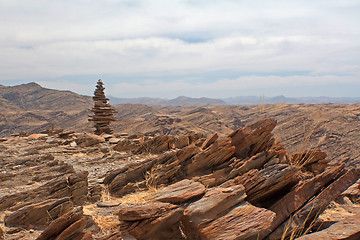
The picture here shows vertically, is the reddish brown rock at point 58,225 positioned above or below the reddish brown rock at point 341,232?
above

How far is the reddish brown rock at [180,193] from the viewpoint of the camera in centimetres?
602

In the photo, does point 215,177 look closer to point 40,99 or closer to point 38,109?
point 38,109

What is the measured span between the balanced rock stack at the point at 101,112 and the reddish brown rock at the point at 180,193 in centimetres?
1496

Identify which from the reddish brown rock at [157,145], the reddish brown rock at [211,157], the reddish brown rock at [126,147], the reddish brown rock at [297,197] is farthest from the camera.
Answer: the reddish brown rock at [126,147]

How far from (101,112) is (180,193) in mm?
15699

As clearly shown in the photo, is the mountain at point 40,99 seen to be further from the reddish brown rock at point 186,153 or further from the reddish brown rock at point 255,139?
the reddish brown rock at point 255,139

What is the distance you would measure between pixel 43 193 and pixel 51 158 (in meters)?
4.57

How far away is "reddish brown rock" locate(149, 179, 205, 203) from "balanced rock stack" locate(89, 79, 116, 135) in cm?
1496

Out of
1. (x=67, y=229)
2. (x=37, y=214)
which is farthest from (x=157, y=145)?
(x=67, y=229)

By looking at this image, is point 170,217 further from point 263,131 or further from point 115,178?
point 263,131

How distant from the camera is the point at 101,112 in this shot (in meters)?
20.2

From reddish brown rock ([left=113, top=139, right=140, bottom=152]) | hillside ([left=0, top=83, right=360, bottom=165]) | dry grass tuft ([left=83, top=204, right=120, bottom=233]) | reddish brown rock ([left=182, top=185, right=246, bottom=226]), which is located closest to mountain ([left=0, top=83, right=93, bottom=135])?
hillside ([left=0, top=83, right=360, bottom=165])

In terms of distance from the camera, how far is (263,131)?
865cm

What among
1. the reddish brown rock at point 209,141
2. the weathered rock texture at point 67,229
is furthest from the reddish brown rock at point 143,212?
the reddish brown rock at point 209,141
